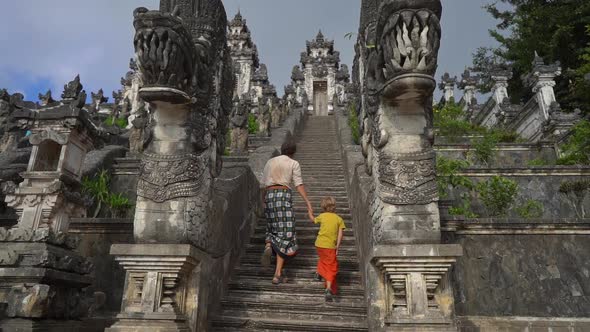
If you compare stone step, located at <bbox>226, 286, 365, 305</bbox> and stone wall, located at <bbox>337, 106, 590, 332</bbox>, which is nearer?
stone step, located at <bbox>226, 286, 365, 305</bbox>

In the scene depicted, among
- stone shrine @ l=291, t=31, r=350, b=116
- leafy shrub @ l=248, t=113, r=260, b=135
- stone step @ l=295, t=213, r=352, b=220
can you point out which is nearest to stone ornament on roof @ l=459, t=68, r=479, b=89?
stone shrine @ l=291, t=31, r=350, b=116

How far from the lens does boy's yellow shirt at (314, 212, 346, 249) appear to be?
14.4ft

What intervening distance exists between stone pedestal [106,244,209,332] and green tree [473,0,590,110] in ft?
52.9

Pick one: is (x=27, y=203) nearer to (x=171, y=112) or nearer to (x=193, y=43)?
(x=171, y=112)

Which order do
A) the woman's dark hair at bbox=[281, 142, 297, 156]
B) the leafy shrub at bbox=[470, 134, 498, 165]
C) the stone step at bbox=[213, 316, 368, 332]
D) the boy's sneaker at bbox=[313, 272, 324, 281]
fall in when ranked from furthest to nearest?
the leafy shrub at bbox=[470, 134, 498, 165]
the woman's dark hair at bbox=[281, 142, 297, 156]
the boy's sneaker at bbox=[313, 272, 324, 281]
the stone step at bbox=[213, 316, 368, 332]

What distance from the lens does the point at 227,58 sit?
15.5 ft

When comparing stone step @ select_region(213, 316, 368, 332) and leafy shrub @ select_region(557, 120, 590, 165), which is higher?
leafy shrub @ select_region(557, 120, 590, 165)

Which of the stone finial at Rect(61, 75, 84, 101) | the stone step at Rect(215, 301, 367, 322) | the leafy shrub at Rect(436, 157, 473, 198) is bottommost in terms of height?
the stone step at Rect(215, 301, 367, 322)

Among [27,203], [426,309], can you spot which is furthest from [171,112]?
[27,203]

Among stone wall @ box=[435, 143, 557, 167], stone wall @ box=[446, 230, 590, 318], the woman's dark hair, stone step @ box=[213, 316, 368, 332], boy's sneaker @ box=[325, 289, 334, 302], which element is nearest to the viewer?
stone step @ box=[213, 316, 368, 332]

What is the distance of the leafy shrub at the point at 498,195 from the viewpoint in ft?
24.8

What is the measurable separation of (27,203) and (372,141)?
534cm

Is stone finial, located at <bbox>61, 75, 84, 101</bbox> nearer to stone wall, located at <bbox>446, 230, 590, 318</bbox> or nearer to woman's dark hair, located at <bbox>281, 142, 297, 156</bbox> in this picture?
woman's dark hair, located at <bbox>281, 142, 297, 156</bbox>

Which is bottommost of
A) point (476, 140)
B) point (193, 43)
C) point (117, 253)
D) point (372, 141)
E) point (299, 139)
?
point (117, 253)
